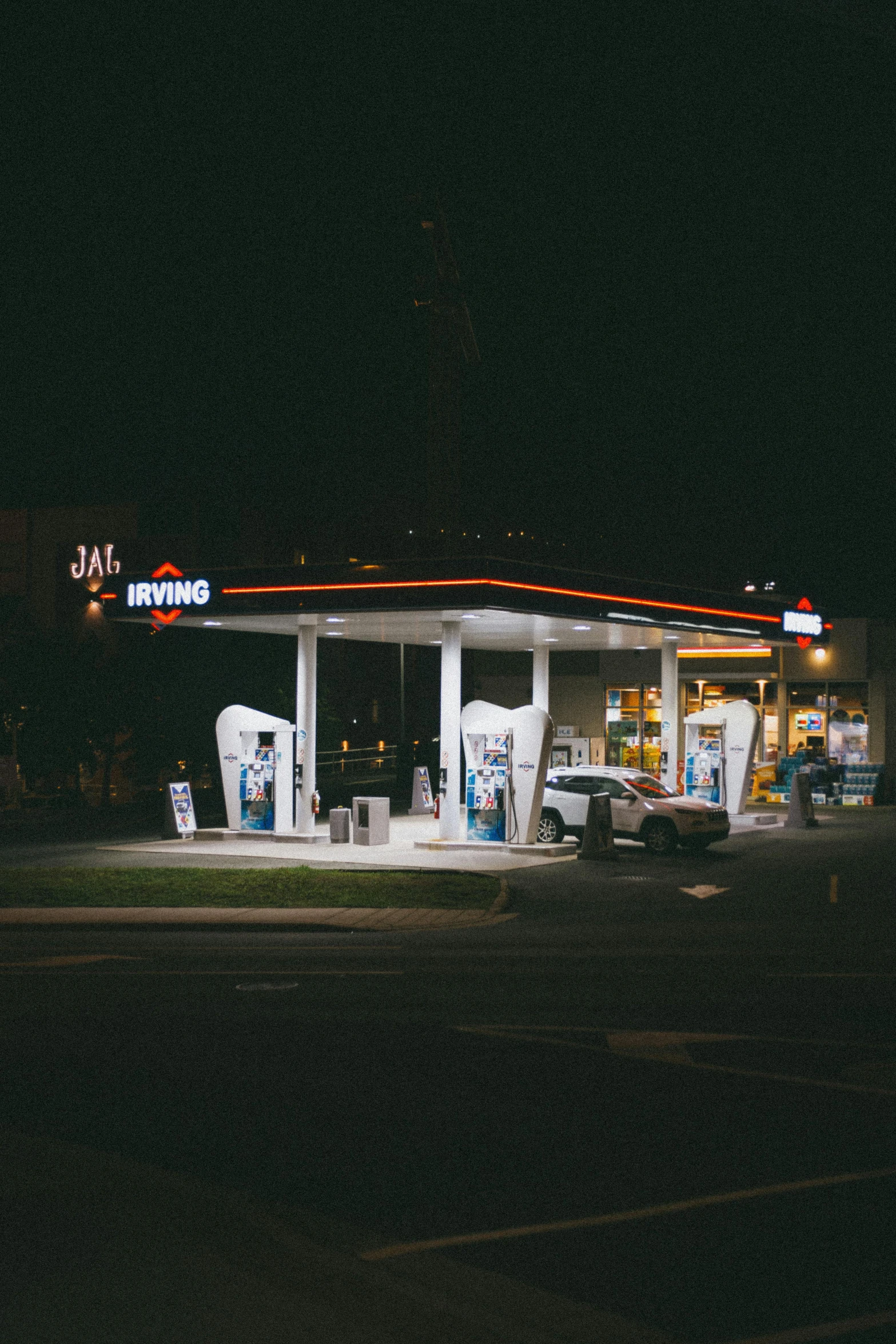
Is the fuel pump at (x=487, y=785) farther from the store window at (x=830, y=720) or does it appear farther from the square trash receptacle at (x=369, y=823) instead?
the store window at (x=830, y=720)

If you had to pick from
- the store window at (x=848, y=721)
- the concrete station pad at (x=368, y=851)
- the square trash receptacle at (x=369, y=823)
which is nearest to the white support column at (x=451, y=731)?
the concrete station pad at (x=368, y=851)

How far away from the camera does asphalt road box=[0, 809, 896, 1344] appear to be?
215 inches

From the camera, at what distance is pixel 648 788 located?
26984 mm

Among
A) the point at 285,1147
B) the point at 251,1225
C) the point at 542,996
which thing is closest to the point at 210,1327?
the point at 251,1225

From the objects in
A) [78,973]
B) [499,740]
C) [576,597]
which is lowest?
[78,973]

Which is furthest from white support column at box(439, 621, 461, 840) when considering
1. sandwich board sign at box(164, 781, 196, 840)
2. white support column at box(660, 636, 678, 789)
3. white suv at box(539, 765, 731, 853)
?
white support column at box(660, 636, 678, 789)

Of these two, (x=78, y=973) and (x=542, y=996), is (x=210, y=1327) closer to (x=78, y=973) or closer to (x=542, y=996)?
(x=542, y=996)

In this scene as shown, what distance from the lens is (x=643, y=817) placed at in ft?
85.3

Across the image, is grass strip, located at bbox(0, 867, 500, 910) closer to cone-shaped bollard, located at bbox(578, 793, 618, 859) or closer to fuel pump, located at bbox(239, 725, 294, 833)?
cone-shaped bollard, located at bbox(578, 793, 618, 859)

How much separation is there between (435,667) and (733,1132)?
2736 inches

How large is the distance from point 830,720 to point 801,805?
10.5m

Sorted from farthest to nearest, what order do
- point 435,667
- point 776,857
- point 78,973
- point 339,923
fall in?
point 435,667 < point 776,857 < point 339,923 < point 78,973

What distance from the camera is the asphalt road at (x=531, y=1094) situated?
546cm

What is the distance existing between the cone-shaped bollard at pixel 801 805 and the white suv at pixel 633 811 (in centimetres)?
584
